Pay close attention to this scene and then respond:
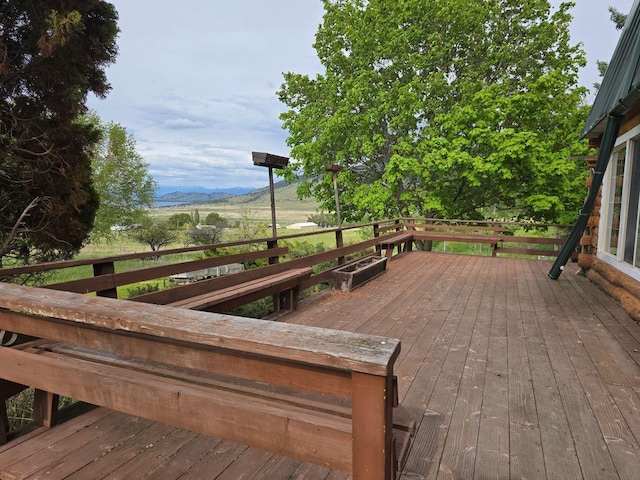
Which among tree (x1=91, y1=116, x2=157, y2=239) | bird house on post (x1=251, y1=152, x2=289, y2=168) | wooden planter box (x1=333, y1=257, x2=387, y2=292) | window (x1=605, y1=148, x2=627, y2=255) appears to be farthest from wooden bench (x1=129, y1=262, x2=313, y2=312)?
tree (x1=91, y1=116, x2=157, y2=239)

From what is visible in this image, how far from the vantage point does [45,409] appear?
1851 mm

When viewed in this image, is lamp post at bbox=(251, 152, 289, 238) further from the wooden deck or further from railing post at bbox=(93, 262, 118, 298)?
railing post at bbox=(93, 262, 118, 298)

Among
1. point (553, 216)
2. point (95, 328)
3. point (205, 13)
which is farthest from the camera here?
point (553, 216)

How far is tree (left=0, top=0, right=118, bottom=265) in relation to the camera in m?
5.85

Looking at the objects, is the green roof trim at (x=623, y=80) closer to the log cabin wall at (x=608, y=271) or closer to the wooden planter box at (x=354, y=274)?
the log cabin wall at (x=608, y=271)

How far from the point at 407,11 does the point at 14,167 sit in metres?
11.1

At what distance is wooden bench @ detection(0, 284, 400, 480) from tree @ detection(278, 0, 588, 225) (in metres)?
9.64

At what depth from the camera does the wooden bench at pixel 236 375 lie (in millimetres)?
897

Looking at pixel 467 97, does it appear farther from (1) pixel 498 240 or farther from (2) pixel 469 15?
(1) pixel 498 240

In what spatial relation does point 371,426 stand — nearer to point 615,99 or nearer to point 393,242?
point 615,99

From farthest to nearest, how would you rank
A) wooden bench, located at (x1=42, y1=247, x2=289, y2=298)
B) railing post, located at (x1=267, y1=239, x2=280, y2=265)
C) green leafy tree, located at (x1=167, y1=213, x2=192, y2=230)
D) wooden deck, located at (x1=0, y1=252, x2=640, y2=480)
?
green leafy tree, located at (x1=167, y1=213, x2=192, y2=230) < railing post, located at (x1=267, y1=239, x2=280, y2=265) < wooden bench, located at (x1=42, y1=247, x2=289, y2=298) < wooden deck, located at (x1=0, y1=252, x2=640, y2=480)

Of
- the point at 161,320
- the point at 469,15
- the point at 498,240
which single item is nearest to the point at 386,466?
the point at 161,320

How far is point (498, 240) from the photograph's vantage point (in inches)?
350

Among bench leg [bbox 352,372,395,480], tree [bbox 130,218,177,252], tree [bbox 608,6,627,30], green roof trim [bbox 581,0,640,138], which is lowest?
tree [bbox 130,218,177,252]
